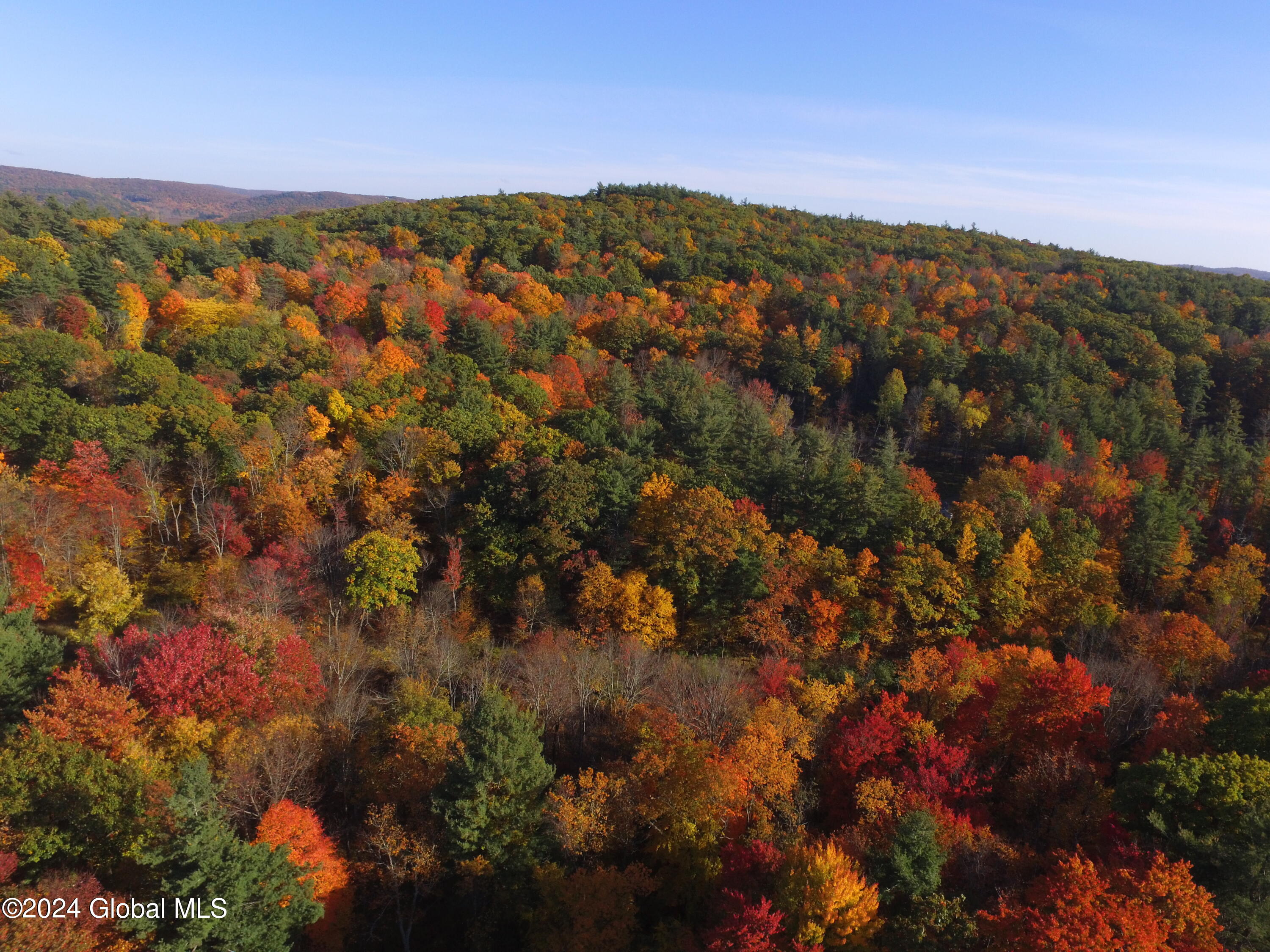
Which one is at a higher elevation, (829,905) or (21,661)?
(21,661)

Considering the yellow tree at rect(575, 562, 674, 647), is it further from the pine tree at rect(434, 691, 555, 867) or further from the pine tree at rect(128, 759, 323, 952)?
the pine tree at rect(128, 759, 323, 952)

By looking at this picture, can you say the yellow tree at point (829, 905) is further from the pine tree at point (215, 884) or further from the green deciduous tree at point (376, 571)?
the green deciduous tree at point (376, 571)

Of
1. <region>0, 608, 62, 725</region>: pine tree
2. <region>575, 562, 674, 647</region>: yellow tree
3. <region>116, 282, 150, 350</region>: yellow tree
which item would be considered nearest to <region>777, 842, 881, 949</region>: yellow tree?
<region>575, 562, 674, 647</region>: yellow tree

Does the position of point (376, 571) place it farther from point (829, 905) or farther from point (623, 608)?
point (829, 905)

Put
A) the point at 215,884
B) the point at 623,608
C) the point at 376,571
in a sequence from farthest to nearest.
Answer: the point at 623,608 → the point at 376,571 → the point at 215,884

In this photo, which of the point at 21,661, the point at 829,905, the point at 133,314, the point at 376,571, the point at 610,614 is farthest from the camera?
the point at 133,314

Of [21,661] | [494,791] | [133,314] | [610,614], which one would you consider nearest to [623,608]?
[610,614]

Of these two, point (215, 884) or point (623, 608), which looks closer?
point (215, 884)

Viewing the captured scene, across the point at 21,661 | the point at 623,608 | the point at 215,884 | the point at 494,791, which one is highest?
the point at 21,661

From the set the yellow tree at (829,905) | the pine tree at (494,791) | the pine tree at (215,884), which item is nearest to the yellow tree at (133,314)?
the pine tree at (215,884)
